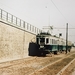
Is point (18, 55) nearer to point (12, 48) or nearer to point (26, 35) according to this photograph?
point (12, 48)

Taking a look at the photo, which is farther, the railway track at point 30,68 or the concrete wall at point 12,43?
the concrete wall at point 12,43

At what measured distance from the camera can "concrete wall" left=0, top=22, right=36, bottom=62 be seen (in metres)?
18.3

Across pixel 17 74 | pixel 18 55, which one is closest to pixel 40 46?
pixel 18 55

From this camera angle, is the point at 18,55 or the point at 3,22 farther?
the point at 18,55

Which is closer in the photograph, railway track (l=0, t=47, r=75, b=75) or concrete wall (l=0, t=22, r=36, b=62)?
railway track (l=0, t=47, r=75, b=75)

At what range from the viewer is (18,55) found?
2303 centimetres

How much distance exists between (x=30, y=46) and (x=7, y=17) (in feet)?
32.8

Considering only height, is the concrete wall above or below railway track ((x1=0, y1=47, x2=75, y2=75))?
above

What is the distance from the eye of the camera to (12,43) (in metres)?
20.8

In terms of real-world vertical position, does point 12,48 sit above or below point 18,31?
below

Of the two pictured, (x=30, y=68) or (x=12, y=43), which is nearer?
(x=30, y=68)

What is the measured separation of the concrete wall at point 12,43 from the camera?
60.1 feet

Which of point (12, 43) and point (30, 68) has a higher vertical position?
→ point (12, 43)

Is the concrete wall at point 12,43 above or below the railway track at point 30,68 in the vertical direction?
above
